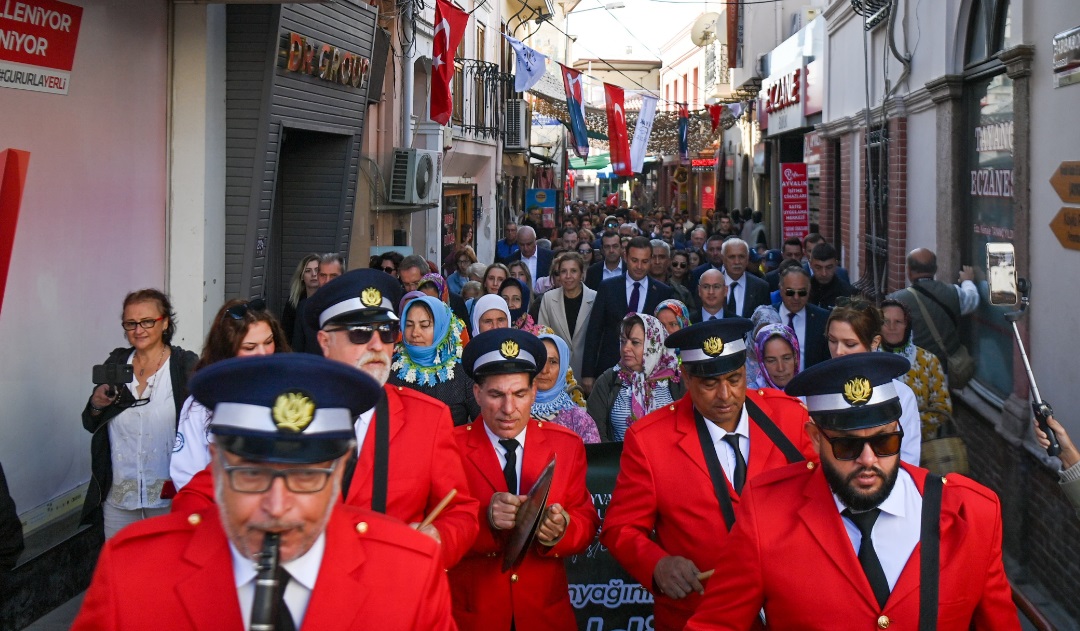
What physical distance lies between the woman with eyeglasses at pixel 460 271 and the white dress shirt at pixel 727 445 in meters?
8.03

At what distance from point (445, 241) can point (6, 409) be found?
48.3 feet

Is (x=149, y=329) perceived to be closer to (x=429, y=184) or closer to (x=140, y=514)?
(x=140, y=514)

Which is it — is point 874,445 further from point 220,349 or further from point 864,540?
point 220,349

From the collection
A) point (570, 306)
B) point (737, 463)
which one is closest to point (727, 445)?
point (737, 463)

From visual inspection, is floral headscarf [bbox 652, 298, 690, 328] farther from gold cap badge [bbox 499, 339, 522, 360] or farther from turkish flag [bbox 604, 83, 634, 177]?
turkish flag [bbox 604, 83, 634, 177]

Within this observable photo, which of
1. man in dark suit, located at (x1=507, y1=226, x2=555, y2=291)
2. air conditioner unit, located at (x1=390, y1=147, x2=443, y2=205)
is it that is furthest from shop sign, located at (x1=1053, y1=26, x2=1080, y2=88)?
air conditioner unit, located at (x1=390, y1=147, x2=443, y2=205)

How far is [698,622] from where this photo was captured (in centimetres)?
331

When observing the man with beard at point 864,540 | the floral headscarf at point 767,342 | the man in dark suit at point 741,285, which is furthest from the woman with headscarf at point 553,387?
the man in dark suit at point 741,285

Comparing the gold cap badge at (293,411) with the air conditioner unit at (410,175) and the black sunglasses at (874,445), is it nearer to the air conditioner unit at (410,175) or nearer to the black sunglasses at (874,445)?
the black sunglasses at (874,445)

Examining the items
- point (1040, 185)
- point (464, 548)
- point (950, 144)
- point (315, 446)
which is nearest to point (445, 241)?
point (950, 144)

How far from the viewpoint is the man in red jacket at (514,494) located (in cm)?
449

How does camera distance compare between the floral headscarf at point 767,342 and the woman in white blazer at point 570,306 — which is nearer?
the floral headscarf at point 767,342

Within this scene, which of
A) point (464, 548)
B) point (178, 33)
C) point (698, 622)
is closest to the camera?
point (698, 622)

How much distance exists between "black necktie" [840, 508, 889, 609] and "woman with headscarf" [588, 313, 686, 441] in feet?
10.6
